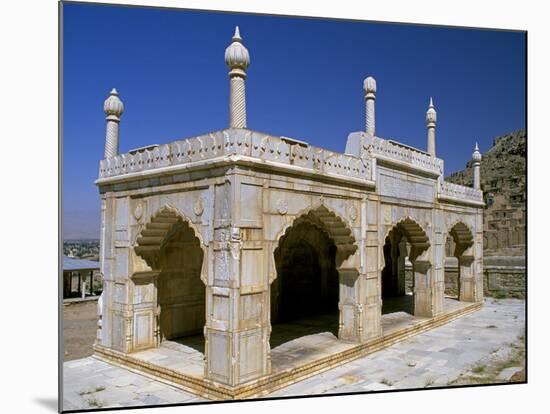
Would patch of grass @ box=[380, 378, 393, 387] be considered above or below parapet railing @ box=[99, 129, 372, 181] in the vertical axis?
below

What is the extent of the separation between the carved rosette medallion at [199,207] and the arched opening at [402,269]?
5.15m

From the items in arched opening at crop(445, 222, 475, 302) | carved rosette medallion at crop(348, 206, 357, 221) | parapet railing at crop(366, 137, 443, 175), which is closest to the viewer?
carved rosette medallion at crop(348, 206, 357, 221)

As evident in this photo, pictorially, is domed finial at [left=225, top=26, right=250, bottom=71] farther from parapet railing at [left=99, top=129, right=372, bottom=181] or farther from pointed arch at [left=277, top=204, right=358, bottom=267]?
pointed arch at [left=277, top=204, right=358, bottom=267]

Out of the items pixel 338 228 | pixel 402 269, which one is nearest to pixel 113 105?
pixel 338 228

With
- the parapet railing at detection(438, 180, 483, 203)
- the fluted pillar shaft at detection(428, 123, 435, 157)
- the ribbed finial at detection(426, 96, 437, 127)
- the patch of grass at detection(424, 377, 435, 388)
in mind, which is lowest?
the patch of grass at detection(424, 377, 435, 388)

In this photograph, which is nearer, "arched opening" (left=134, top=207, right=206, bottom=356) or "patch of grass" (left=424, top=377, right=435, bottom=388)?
"patch of grass" (left=424, top=377, right=435, bottom=388)

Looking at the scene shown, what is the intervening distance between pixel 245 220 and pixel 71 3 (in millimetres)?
3266

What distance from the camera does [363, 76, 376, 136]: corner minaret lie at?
356 inches

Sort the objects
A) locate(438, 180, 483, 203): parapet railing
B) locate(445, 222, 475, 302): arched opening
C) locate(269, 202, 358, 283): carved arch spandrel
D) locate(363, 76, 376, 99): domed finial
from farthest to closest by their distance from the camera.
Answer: locate(445, 222, 475, 302): arched opening
locate(438, 180, 483, 203): parapet railing
locate(363, 76, 376, 99): domed finial
locate(269, 202, 358, 283): carved arch spandrel

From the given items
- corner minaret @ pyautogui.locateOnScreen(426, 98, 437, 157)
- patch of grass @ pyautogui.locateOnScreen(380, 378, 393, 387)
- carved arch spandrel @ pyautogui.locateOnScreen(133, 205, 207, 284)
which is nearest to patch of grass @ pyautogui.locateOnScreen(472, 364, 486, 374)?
patch of grass @ pyautogui.locateOnScreen(380, 378, 393, 387)

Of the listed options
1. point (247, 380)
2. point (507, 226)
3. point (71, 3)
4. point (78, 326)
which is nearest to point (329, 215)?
point (247, 380)

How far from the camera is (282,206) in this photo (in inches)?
272

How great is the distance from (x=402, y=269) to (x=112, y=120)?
11.1 meters

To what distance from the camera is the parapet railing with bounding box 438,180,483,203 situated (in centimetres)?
1162
